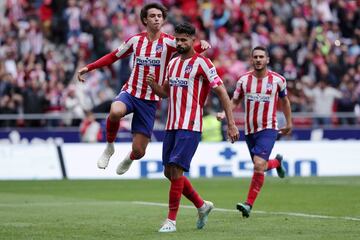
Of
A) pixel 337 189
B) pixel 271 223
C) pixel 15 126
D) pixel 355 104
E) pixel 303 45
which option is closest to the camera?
pixel 271 223

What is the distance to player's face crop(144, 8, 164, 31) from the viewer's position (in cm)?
1344

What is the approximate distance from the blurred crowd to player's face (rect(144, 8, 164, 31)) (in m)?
13.3

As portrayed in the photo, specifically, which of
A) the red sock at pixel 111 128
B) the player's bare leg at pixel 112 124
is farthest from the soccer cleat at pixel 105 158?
the red sock at pixel 111 128

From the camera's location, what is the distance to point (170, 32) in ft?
96.6

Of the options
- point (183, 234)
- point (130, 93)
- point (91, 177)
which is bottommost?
point (91, 177)

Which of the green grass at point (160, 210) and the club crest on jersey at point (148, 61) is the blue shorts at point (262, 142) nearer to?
the green grass at point (160, 210)

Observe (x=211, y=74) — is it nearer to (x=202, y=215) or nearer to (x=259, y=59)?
(x=202, y=215)

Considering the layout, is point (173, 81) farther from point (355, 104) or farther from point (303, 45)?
point (303, 45)

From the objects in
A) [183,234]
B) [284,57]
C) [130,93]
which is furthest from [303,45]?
[183,234]

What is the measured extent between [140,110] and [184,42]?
195cm

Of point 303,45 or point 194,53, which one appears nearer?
point 194,53

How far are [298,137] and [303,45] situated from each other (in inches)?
164

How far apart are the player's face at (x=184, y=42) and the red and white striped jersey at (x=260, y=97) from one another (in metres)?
3.43

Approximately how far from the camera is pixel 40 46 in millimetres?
28469
